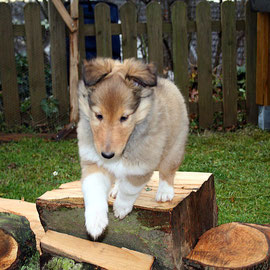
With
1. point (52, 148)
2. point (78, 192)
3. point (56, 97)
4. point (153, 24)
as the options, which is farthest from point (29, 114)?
point (78, 192)

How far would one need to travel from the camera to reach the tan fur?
232cm

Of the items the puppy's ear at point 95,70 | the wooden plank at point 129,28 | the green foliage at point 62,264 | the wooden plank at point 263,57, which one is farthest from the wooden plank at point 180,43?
the green foliage at point 62,264

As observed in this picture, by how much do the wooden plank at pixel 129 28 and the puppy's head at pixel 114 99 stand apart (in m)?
4.33

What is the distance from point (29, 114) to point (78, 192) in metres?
4.24

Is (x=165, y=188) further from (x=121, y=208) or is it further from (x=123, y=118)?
(x=123, y=118)

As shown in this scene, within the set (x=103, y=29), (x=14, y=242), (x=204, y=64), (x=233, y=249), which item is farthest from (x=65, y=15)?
(x=233, y=249)

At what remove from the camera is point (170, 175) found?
314 centimetres

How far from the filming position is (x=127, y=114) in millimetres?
2359

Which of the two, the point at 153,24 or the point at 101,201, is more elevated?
the point at 153,24

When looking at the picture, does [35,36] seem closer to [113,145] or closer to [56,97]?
[56,97]

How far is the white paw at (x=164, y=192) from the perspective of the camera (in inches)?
111

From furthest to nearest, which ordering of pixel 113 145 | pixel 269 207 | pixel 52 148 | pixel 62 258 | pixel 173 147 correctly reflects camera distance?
pixel 52 148 → pixel 269 207 → pixel 173 147 → pixel 62 258 → pixel 113 145

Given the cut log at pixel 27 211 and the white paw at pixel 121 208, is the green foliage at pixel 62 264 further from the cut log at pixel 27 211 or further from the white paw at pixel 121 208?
the cut log at pixel 27 211

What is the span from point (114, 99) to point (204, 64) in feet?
16.3
